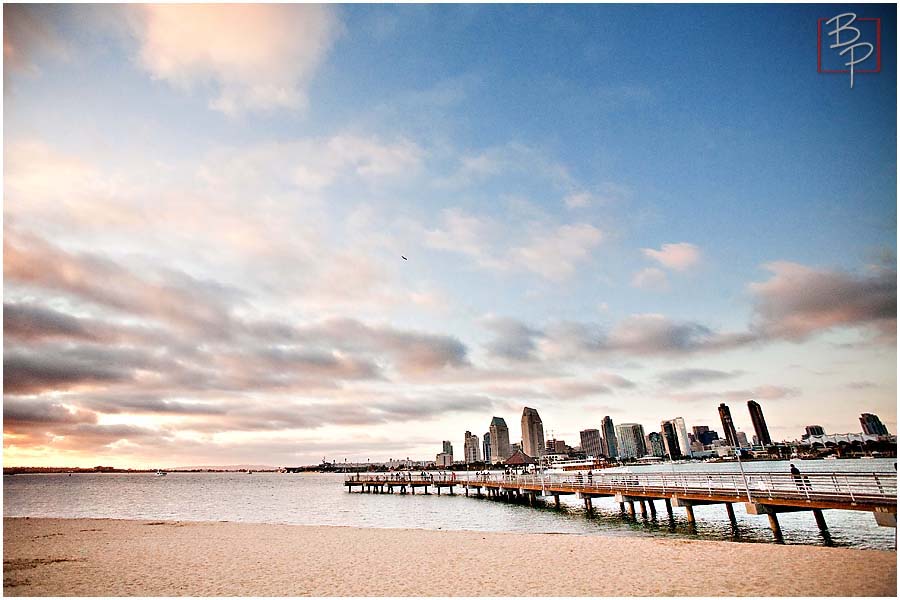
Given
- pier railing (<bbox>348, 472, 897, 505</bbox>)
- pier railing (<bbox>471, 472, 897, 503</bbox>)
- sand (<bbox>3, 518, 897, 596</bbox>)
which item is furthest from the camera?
pier railing (<bbox>348, 472, 897, 505</bbox>)

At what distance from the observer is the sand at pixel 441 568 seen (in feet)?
44.2

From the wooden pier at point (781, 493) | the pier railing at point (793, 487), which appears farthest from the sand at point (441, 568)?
the pier railing at point (793, 487)

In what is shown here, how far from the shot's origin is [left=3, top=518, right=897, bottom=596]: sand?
13.5 m

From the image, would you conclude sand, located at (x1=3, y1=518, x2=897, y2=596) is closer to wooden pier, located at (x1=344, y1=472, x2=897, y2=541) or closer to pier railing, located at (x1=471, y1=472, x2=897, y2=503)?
wooden pier, located at (x1=344, y1=472, x2=897, y2=541)

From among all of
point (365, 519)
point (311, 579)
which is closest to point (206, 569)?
point (311, 579)

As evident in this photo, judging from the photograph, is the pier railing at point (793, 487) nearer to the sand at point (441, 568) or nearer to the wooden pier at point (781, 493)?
the wooden pier at point (781, 493)

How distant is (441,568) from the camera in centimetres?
1634

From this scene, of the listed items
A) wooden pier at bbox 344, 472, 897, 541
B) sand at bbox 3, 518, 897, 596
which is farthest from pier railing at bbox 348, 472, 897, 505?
sand at bbox 3, 518, 897, 596

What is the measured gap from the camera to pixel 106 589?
14211 mm

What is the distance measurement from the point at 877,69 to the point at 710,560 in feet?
51.5

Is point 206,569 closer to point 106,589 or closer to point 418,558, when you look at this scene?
point 106,589

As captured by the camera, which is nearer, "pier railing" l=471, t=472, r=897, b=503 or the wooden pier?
the wooden pier

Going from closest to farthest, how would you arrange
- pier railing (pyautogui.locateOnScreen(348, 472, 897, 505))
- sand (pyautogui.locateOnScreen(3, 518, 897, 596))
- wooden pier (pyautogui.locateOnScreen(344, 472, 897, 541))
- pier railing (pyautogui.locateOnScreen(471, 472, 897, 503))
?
sand (pyautogui.locateOnScreen(3, 518, 897, 596)) < wooden pier (pyautogui.locateOnScreen(344, 472, 897, 541)) < pier railing (pyautogui.locateOnScreen(471, 472, 897, 503)) < pier railing (pyautogui.locateOnScreen(348, 472, 897, 505))

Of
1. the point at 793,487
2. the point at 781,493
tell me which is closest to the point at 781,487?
the point at 793,487
